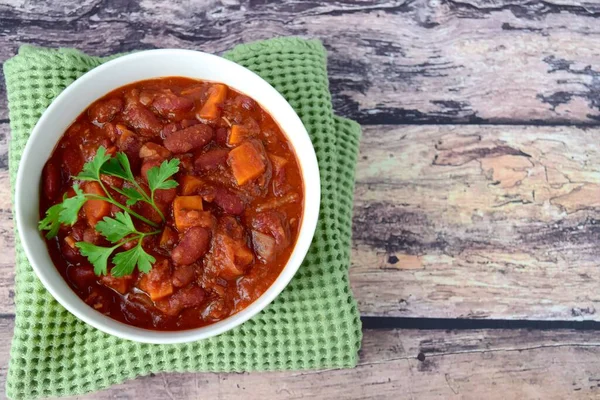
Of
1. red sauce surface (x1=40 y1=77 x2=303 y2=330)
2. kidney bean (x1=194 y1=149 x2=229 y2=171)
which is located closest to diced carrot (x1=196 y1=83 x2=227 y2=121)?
red sauce surface (x1=40 y1=77 x2=303 y2=330)

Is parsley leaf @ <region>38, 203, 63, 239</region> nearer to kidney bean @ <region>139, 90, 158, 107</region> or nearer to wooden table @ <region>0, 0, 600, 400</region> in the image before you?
kidney bean @ <region>139, 90, 158, 107</region>

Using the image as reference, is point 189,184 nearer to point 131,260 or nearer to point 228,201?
point 228,201

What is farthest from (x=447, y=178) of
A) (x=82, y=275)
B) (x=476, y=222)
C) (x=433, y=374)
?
(x=82, y=275)

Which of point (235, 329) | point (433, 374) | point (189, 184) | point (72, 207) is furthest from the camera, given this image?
point (433, 374)

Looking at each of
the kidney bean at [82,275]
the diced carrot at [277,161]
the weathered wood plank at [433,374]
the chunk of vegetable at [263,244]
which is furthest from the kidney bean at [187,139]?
the weathered wood plank at [433,374]

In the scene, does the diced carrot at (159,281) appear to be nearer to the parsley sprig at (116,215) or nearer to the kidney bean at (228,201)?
the parsley sprig at (116,215)

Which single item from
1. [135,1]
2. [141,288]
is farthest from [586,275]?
[135,1]
